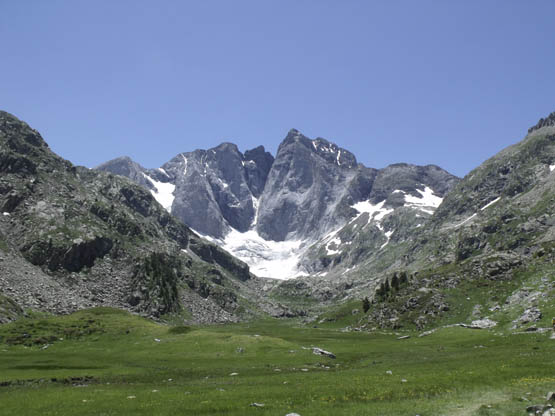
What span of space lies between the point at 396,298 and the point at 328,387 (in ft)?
367

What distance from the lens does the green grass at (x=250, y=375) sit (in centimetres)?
2838

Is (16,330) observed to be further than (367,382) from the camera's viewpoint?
Yes

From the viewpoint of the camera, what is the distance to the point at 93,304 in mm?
176125

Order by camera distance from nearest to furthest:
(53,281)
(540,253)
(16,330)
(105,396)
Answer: (105,396) → (16,330) → (540,253) → (53,281)

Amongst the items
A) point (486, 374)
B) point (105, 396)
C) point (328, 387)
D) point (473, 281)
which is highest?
point (473, 281)

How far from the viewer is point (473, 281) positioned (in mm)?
124688

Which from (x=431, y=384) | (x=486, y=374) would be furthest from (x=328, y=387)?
(x=486, y=374)

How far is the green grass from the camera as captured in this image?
93.1 feet

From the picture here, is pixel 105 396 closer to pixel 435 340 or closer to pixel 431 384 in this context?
pixel 431 384

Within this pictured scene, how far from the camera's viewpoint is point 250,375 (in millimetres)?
49688

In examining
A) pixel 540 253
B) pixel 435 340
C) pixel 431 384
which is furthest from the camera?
pixel 540 253

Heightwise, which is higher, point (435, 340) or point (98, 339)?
point (435, 340)

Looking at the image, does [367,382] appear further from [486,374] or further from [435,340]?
[435,340]

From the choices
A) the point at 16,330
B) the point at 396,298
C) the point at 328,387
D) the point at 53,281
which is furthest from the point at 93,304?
the point at 328,387
